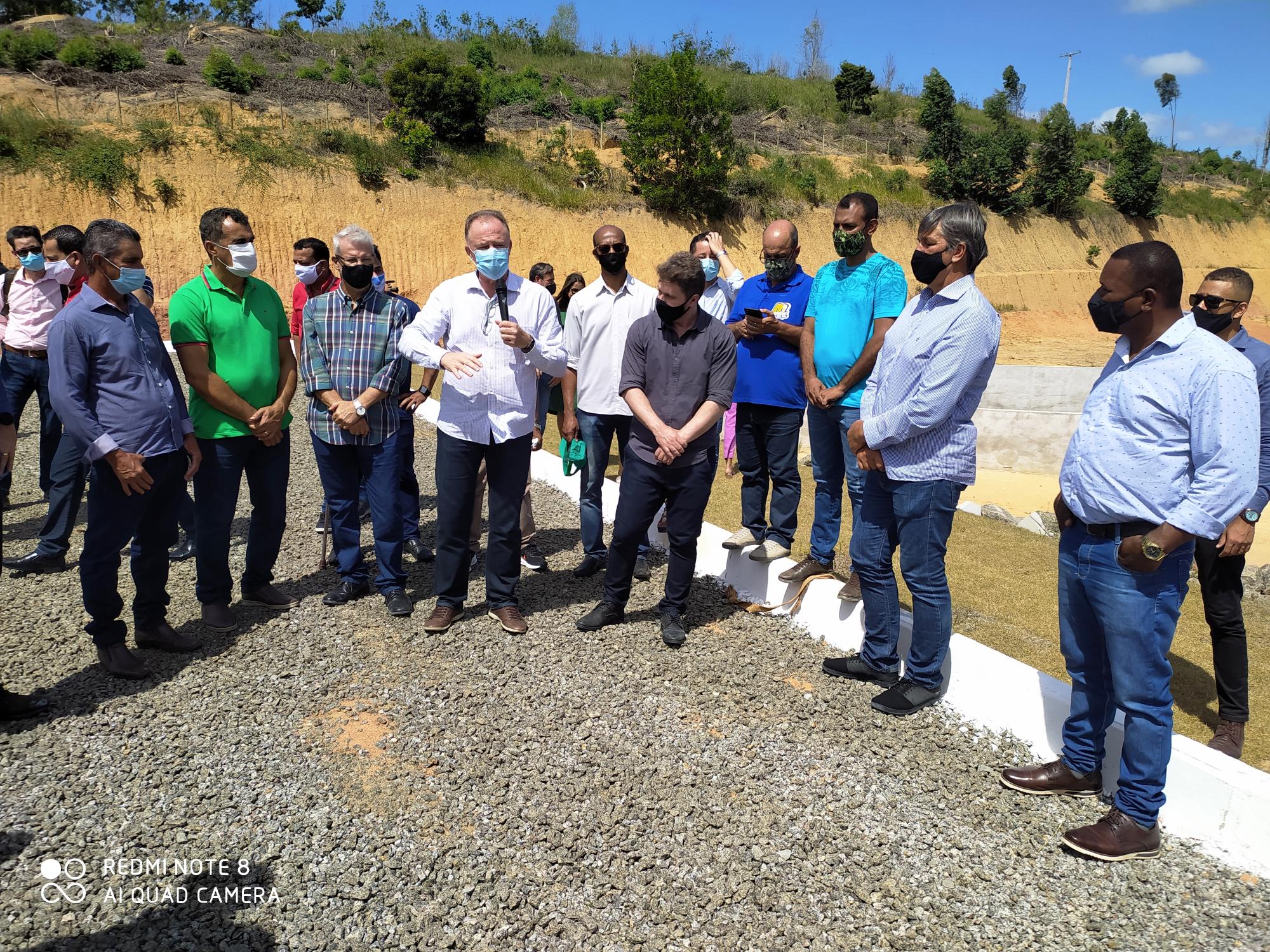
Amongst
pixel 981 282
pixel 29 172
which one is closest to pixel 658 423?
pixel 29 172

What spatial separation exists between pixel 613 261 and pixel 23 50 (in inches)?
1136

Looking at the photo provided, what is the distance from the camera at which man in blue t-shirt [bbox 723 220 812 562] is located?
4.81 m

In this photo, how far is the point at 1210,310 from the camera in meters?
3.66

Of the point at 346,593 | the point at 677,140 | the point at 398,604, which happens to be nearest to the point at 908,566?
the point at 398,604

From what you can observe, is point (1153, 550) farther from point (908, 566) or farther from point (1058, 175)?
point (1058, 175)

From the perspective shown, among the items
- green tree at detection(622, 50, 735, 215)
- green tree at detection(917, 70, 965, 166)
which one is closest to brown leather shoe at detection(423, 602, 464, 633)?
green tree at detection(622, 50, 735, 215)

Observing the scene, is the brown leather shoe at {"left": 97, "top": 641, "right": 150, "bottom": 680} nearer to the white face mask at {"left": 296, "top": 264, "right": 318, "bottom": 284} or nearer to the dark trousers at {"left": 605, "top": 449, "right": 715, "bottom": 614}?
the dark trousers at {"left": 605, "top": 449, "right": 715, "bottom": 614}

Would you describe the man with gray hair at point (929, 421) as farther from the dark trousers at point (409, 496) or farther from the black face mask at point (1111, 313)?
the dark trousers at point (409, 496)

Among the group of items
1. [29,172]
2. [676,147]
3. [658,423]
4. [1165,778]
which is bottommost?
[1165,778]

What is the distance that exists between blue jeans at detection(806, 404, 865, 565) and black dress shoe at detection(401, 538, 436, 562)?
2.83 m

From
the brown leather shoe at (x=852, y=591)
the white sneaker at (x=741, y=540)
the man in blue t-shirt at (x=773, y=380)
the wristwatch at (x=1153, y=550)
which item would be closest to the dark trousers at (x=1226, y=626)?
the wristwatch at (x=1153, y=550)

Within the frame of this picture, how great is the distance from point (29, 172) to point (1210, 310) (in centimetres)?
2666

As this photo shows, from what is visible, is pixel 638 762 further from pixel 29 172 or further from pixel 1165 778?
pixel 29 172

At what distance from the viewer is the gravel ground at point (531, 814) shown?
2.51m
